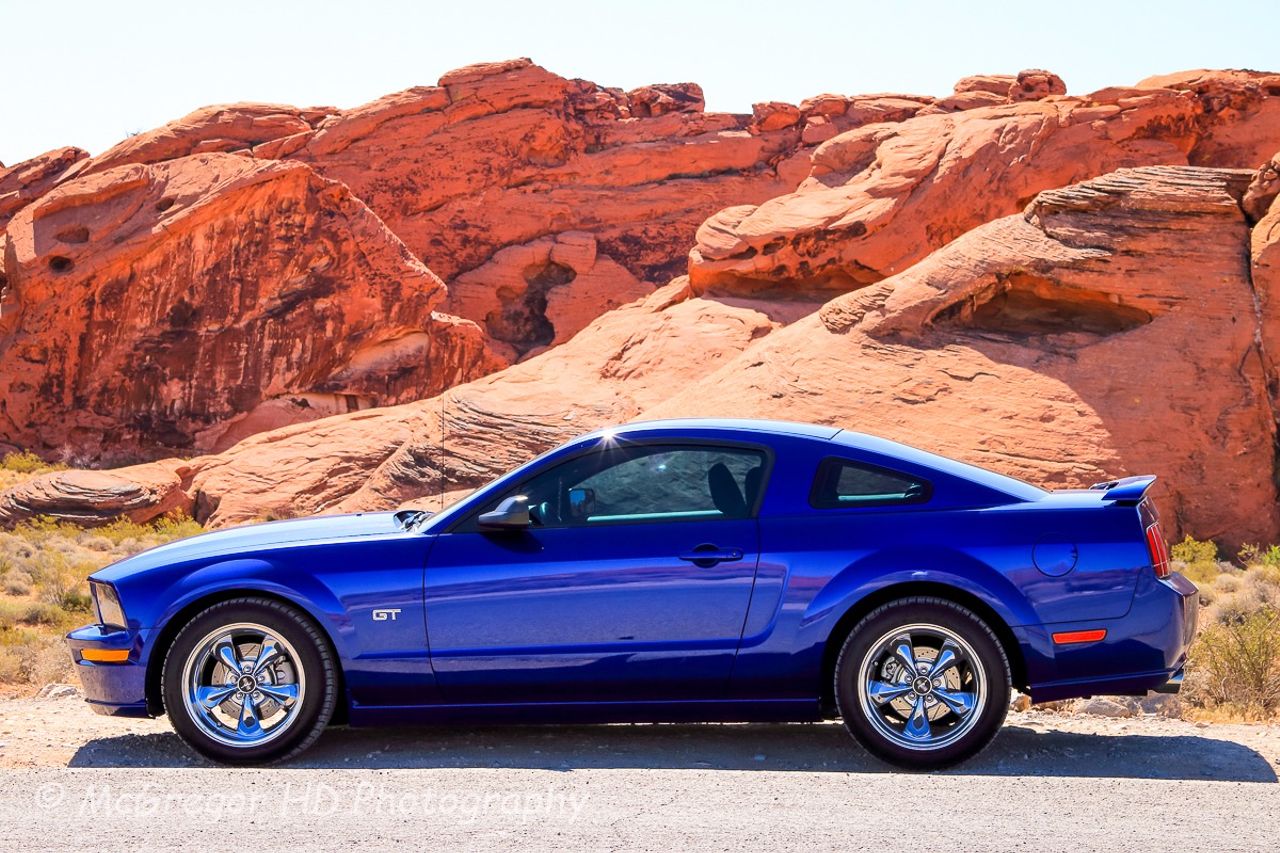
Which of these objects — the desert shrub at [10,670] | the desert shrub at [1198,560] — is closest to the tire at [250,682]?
the desert shrub at [10,670]

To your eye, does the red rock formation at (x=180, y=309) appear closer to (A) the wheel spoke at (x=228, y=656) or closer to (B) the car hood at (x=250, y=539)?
(B) the car hood at (x=250, y=539)

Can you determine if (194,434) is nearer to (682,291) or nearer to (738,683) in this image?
(682,291)

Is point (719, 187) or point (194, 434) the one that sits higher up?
point (719, 187)

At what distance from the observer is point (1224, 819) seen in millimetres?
4801

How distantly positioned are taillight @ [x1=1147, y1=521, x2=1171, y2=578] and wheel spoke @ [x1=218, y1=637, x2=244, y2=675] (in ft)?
12.1

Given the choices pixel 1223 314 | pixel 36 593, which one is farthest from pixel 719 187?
pixel 36 593

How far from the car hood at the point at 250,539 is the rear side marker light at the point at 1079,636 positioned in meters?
2.68

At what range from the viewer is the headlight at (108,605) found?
5922mm

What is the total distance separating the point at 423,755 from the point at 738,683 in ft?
4.52

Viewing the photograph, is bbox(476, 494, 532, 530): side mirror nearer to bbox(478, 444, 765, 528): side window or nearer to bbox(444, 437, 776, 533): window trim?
bbox(444, 437, 776, 533): window trim

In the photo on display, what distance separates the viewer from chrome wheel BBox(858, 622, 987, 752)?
5.57 m

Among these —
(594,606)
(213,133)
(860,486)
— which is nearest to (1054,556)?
(860,486)

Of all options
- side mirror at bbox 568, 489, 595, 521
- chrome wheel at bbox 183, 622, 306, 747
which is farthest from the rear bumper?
chrome wheel at bbox 183, 622, 306, 747

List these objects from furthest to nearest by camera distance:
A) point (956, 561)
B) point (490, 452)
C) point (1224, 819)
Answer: point (490, 452) < point (956, 561) < point (1224, 819)
